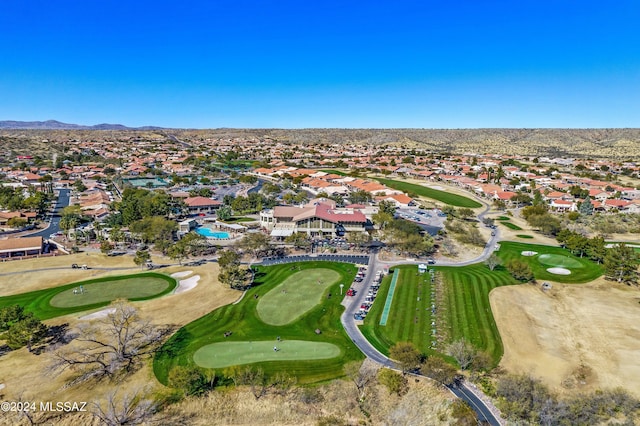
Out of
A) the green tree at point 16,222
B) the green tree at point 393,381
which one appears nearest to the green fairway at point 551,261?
the green tree at point 393,381

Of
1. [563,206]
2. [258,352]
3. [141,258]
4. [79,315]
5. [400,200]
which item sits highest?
[400,200]

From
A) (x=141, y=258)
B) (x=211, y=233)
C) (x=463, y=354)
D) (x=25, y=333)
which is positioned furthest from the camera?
(x=211, y=233)

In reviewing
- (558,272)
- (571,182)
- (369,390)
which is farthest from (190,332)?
(571,182)

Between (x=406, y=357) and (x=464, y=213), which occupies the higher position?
(x=464, y=213)

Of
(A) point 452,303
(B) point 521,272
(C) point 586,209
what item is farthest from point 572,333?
(C) point 586,209

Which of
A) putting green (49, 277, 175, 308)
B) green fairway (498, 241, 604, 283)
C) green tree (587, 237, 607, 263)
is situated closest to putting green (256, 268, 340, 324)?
putting green (49, 277, 175, 308)

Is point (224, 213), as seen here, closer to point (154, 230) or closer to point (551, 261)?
point (154, 230)
